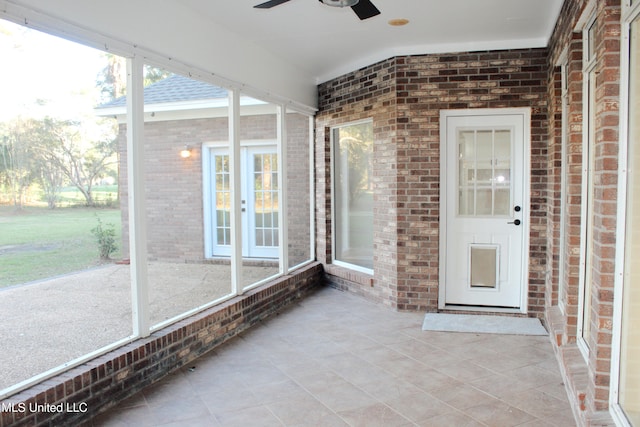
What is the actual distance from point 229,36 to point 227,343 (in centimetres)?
277

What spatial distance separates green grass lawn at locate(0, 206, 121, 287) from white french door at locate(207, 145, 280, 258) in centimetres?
204

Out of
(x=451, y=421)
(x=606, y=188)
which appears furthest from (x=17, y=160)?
(x=606, y=188)

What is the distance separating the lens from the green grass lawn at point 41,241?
135 inches

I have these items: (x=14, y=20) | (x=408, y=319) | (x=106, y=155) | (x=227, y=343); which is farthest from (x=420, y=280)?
(x=14, y=20)

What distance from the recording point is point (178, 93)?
24.5 feet

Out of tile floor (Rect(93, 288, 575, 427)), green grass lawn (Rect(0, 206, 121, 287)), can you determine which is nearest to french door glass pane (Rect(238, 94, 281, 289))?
green grass lawn (Rect(0, 206, 121, 287))

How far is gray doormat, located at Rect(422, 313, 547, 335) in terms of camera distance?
169 inches

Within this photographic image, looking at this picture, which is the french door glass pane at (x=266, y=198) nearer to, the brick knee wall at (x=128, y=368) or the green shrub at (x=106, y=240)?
the green shrub at (x=106, y=240)

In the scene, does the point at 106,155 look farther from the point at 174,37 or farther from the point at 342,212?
the point at 342,212

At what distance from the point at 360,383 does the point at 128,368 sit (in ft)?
5.12

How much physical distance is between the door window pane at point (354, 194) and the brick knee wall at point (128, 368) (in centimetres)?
154

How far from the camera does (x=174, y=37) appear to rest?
351 centimetres

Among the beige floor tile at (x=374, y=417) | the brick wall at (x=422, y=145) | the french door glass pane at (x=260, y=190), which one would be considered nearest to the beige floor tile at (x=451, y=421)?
the beige floor tile at (x=374, y=417)

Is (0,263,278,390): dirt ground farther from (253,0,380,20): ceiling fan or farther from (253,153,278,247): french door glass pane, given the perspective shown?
(253,0,380,20): ceiling fan
